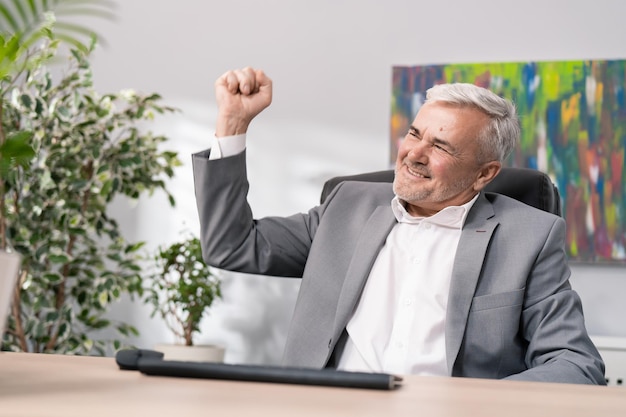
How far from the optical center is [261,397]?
2.43 feet

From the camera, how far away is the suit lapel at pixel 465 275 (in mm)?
1708

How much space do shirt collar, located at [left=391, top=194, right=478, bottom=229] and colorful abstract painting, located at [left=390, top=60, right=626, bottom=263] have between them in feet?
5.64

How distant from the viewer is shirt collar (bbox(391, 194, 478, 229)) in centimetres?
196

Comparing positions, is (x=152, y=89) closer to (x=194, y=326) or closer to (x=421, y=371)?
(x=194, y=326)

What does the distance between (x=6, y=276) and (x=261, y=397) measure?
9.4 inches

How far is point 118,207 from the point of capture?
411 centimetres

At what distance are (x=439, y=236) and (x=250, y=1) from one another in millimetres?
2397

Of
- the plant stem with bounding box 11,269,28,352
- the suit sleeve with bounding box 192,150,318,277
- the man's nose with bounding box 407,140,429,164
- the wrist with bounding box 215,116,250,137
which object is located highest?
the wrist with bounding box 215,116,250,137

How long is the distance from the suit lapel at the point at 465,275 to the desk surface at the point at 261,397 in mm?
740

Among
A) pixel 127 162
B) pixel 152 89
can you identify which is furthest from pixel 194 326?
pixel 152 89

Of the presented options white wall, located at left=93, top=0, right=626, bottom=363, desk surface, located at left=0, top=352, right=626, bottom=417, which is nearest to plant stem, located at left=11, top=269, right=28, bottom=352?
white wall, located at left=93, top=0, right=626, bottom=363

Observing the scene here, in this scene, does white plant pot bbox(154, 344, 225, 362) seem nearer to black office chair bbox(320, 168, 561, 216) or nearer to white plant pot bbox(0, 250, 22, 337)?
black office chair bbox(320, 168, 561, 216)

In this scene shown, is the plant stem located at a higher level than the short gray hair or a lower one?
lower

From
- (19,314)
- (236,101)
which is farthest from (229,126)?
(19,314)
